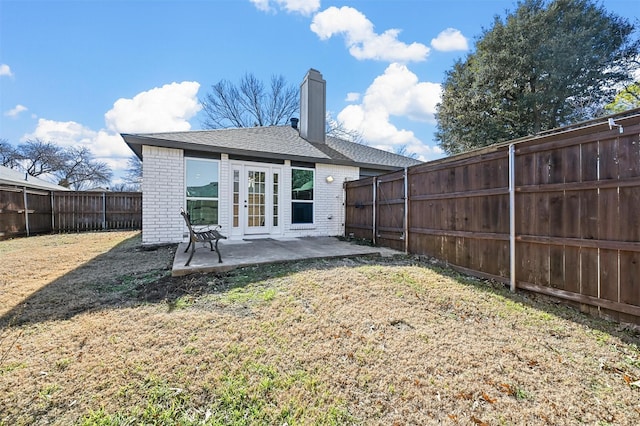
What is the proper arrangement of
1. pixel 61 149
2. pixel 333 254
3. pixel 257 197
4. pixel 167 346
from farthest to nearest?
pixel 61 149, pixel 257 197, pixel 333 254, pixel 167 346

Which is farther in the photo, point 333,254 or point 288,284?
point 333,254

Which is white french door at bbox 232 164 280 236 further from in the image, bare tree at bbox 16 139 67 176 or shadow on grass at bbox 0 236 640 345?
bare tree at bbox 16 139 67 176

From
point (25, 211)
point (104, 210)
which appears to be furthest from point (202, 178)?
point (104, 210)

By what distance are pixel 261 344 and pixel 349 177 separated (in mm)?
7475

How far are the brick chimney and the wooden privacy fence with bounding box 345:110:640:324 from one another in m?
6.08

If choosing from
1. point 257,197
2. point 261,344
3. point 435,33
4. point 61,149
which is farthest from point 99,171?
point 261,344

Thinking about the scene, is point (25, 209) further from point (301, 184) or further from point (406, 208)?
point (406, 208)

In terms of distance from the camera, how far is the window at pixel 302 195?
8.40 m

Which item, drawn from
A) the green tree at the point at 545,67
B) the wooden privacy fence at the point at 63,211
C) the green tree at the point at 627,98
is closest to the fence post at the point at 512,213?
the green tree at the point at 545,67

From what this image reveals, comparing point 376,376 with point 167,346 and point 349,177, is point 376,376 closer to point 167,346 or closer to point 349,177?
point 167,346

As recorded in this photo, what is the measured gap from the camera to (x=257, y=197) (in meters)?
7.91

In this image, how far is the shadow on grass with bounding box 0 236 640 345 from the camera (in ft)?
9.76

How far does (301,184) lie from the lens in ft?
27.9

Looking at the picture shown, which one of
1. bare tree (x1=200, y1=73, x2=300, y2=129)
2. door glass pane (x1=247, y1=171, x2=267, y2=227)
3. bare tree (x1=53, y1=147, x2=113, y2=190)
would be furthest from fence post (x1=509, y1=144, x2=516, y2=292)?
bare tree (x1=53, y1=147, x2=113, y2=190)
